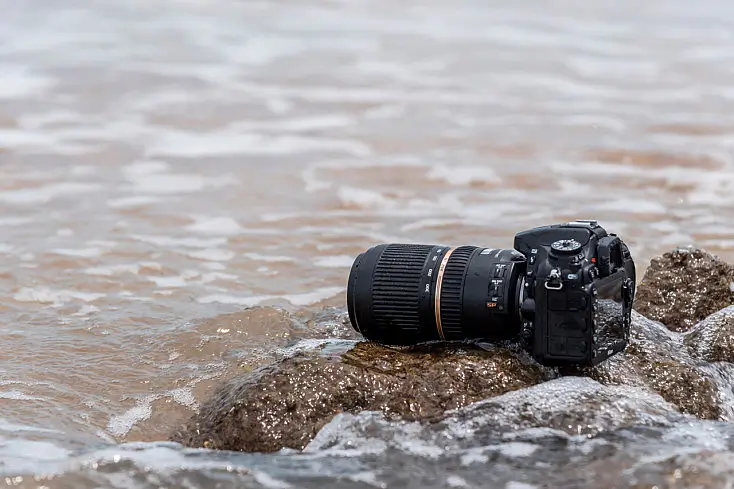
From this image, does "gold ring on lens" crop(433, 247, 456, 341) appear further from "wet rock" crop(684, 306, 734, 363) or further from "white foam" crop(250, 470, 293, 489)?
"wet rock" crop(684, 306, 734, 363)

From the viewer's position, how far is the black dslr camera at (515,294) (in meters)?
3.42

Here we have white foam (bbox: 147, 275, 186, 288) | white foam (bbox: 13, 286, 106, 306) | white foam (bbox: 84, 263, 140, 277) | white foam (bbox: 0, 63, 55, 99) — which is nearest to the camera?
white foam (bbox: 13, 286, 106, 306)

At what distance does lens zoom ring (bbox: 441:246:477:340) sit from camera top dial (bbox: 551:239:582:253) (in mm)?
410

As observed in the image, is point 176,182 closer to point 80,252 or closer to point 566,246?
point 80,252

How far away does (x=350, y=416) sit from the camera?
11.3 ft

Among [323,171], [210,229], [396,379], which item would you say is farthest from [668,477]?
[323,171]

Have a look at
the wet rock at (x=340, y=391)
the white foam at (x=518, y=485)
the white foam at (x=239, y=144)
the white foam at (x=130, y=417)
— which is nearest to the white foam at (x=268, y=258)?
the white foam at (x=239, y=144)

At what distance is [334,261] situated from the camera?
21.1ft

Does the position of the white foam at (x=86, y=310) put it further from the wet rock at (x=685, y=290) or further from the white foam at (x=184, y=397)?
the wet rock at (x=685, y=290)

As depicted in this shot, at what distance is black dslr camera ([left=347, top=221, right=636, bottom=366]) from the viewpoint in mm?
3416

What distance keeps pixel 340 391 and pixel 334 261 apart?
294cm

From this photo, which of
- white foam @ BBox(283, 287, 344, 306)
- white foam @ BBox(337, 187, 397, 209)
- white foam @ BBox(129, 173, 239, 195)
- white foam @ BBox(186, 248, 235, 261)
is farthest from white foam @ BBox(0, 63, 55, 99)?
white foam @ BBox(283, 287, 344, 306)

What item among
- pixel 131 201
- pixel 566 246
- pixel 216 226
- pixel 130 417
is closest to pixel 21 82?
pixel 131 201

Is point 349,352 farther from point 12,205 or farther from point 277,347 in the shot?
point 12,205
